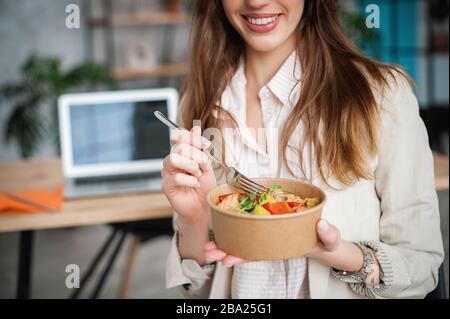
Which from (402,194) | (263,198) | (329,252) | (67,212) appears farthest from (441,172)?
(67,212)

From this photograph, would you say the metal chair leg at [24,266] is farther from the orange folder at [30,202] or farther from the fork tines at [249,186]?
the fork tines at [249,186]

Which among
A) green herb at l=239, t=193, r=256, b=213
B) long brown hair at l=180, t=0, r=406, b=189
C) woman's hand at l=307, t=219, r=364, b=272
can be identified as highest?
long brown hair at l=180, t=0, r=406, b=189

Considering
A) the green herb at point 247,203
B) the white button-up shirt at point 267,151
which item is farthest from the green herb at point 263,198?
the white button-up shirt at point 267,151

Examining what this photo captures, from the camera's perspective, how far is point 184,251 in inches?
29.4

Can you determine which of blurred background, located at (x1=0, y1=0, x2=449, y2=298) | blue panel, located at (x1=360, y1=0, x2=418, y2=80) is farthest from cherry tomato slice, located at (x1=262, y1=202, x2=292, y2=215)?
blue panel, located at (x1=360, y1=0, x2=418, y2=80)

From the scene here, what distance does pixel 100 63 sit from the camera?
10.9 feet

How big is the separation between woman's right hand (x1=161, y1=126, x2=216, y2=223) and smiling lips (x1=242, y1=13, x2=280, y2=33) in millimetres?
143

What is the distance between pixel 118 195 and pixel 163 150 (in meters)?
0.22

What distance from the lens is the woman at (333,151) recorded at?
61 centimetres

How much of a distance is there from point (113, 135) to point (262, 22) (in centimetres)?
89

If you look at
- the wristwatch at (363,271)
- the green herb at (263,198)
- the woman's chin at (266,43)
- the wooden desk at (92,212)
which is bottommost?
the wooden desk at (92,212)

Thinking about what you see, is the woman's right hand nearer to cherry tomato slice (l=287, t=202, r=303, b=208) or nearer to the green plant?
cherry tomato slice (l=287, t=202, r=303, b=208)

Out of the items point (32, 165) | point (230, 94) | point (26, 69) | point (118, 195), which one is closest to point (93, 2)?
point (26, 69)

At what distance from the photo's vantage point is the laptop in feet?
4.56
